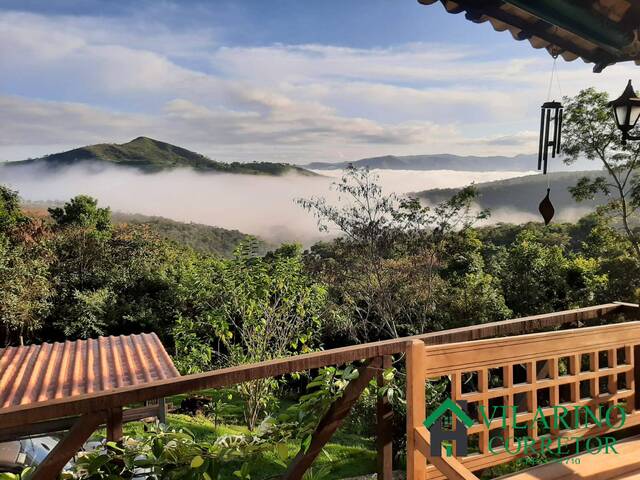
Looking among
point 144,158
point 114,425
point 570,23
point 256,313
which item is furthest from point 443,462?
point 144,158

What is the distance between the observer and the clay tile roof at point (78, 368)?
11.7 feet

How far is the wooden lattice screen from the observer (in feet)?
3.91

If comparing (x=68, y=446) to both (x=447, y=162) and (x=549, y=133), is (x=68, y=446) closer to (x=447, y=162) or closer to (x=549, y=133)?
(x=549, y=133)

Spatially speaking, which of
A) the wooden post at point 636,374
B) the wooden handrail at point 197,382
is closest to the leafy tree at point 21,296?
the wooden handrail at point 197,382

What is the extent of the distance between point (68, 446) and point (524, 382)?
1.09m

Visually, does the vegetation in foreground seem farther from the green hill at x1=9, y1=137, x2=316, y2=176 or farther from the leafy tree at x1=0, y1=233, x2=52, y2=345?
the green hill at x1=9, y1=137, x2=316, y2=176

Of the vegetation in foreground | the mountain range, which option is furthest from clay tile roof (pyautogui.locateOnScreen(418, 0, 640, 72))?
the mountain range

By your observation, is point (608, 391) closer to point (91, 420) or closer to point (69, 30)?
point (91, 420)

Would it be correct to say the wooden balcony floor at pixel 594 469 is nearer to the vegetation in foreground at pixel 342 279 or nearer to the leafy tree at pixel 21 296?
the vegetation in foreground at pixel 342 279

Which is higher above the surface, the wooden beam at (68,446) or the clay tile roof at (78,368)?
the wooden beam at (68,446)

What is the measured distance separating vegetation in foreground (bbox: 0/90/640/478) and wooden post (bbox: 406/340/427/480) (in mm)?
1986

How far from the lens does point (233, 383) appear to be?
114 centimetres

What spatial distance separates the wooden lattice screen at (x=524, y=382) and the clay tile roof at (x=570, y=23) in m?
1.04

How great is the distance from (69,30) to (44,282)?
14.8 m
